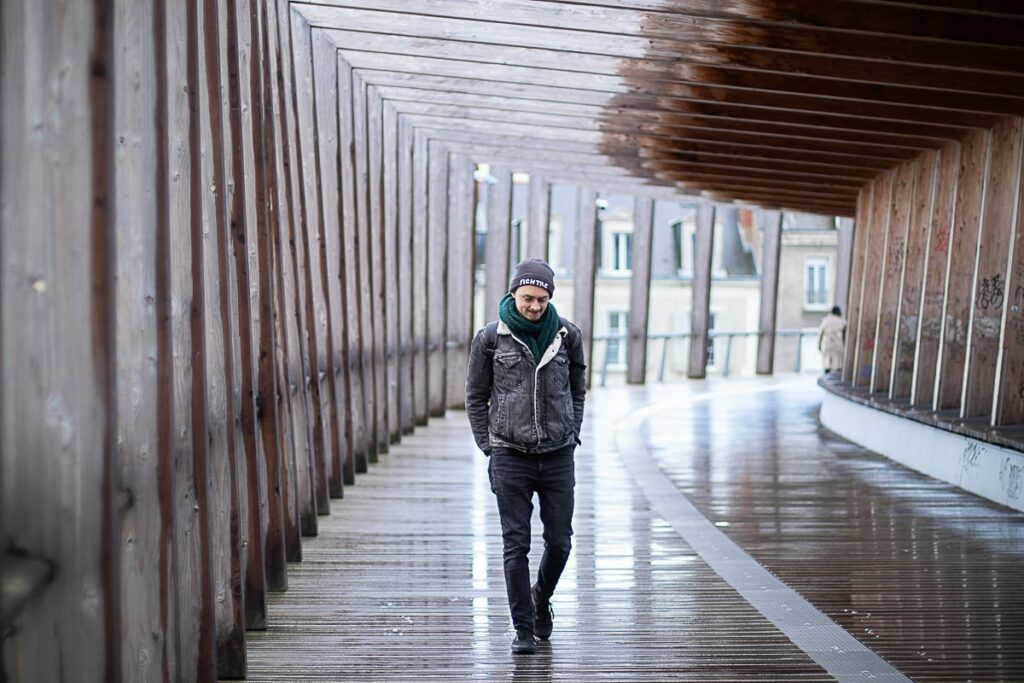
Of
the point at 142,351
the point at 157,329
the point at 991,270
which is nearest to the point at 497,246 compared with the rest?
the point at 991,270

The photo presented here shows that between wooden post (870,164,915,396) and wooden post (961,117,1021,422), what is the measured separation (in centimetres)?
335

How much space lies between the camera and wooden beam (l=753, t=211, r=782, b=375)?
28.0 m

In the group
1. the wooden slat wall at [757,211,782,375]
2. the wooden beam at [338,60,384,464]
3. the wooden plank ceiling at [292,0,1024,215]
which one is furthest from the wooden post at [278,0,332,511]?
the wooden slat wall at [757,211,782,375]

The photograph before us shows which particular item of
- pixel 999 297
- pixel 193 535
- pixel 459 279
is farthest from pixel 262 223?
pixel 459 279

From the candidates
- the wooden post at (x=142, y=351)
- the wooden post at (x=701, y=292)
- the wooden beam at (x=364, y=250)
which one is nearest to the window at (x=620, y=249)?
the wooden post at (x=701, y=292)

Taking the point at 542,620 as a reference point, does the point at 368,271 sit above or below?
above

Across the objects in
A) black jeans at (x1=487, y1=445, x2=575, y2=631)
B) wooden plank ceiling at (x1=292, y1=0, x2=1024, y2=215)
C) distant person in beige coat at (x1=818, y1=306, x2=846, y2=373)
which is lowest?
distant person in beige coat at (x1=818, y1=306, x2=846, y2=373)

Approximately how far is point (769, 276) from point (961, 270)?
15231 mm

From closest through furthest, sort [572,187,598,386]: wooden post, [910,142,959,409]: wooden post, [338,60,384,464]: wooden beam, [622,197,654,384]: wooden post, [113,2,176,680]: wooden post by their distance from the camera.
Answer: [113,2,176,680]: wooden post, [338,60,384,464]: wooden beam, [910,142,959,409]: wooden post, [572,187,598,386]: wooden post, [622,197,654,384]: wooden post

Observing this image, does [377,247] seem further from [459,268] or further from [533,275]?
[533,275]

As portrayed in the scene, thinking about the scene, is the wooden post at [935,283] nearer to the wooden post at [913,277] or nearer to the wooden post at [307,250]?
the wooden post at [913,277]

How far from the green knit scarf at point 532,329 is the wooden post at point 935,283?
28.4 feet

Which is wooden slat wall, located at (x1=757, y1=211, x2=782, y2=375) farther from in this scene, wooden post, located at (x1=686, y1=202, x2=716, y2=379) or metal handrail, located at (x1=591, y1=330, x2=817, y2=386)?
wooden post, located at (x1=686, y1=202, x2=716, y2=379)

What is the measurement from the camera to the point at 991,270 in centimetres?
1209
